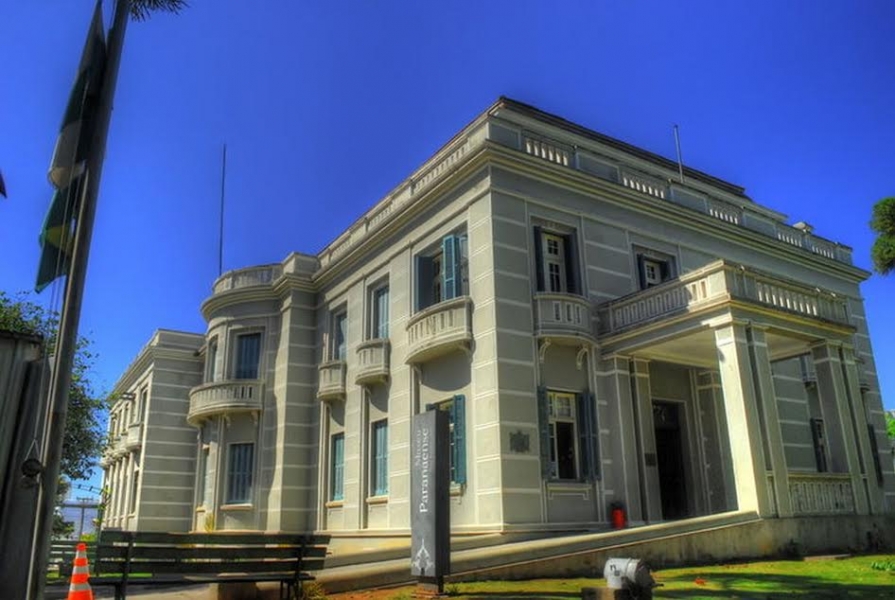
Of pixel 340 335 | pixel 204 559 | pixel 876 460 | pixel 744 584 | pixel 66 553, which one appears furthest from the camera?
pixel 340 335

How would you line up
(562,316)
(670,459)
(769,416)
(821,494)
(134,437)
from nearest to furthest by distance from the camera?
(769,416)
(821,494)
(562,316)
(670,459)
(134,437)

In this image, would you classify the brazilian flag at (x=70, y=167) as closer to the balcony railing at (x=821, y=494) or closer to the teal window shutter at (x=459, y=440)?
the teal window shutter at (x=459, y=440)

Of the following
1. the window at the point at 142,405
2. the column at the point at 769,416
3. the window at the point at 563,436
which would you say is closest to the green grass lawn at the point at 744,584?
the column at the point at 769,416

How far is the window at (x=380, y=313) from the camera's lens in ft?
66.5

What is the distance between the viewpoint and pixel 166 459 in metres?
30.3

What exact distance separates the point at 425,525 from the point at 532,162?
10.1 meters

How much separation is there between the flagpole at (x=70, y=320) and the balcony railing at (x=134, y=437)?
2649 centimetres

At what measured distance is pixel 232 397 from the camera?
23.8m

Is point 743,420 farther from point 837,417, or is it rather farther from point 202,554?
point 202,554

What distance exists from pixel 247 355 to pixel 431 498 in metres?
17.5

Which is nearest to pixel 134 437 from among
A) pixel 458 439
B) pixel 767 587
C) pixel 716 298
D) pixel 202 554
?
pixel 458 439

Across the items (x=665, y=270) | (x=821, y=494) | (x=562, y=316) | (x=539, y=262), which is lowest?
(x=821, y=494)

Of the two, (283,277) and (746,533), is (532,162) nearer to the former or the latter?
(746,533)

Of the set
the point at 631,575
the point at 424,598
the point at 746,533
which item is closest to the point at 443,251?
the point at 746,533
